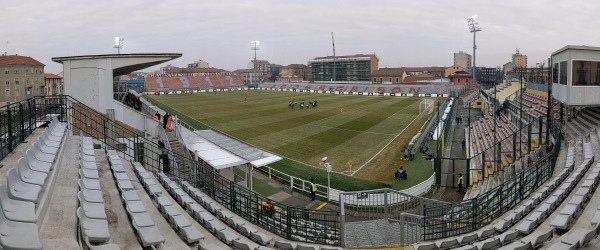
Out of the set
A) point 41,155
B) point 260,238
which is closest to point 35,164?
point 41,155

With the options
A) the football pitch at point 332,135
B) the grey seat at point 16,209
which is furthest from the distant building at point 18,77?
the grey seat at point 16,209

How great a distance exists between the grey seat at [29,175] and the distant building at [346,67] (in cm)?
13089

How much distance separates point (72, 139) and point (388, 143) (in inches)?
773

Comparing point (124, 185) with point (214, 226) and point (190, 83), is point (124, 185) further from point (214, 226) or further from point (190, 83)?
point (190, 83)

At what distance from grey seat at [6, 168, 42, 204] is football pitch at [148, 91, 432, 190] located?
14333mm

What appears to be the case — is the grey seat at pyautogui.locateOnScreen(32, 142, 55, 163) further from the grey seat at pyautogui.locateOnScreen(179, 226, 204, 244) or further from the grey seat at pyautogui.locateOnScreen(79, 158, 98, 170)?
the grey seat at pyautogui.locateOnScreen(179, 226, 204, 244)

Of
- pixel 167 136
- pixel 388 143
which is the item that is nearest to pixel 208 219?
pixel 167 136

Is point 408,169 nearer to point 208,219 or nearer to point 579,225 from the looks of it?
point 579,225

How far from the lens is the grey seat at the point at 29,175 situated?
5637mm

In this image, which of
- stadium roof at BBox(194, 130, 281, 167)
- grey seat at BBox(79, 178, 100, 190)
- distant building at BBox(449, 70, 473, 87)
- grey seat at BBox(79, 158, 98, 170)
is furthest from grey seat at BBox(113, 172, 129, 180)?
distant building at BBox(449, 70, 473, 87)

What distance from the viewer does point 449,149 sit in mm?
27438

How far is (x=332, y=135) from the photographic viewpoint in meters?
30.9

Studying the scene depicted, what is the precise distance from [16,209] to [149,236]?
162cm

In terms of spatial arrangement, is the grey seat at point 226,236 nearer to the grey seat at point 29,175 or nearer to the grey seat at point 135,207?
the grey seat at point 135,207
